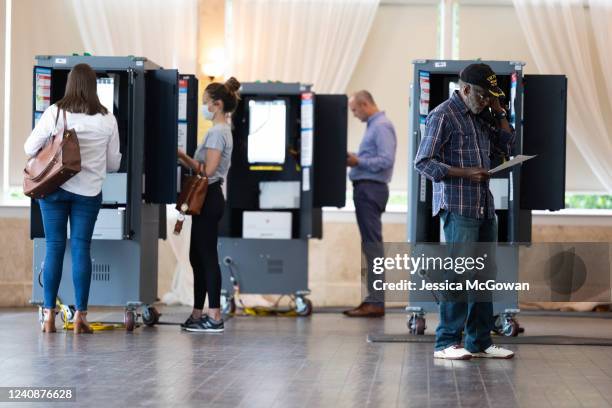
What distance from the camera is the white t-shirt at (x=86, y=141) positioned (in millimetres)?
6543

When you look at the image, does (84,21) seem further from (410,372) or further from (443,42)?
→ (410,372)

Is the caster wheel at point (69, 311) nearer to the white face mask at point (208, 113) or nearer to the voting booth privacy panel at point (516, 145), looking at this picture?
the white face mask at point (208, 113)

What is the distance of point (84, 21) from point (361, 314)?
3.62 m

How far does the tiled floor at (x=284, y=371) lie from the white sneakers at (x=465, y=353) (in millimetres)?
51

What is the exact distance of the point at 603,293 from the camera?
7.70m

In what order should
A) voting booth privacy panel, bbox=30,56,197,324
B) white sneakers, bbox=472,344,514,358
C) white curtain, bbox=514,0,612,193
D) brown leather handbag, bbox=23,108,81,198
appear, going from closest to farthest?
1. white sneakers, bbox=472,344,514,358
2. brown leather handbag, bbox=23,108,81,198
3. voting booth privacy panel, bbox=30,56,197,324
4. white curtain, bbox=514,0,612,193

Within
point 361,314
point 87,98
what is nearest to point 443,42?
point 361,314

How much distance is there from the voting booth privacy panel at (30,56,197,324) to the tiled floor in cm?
37

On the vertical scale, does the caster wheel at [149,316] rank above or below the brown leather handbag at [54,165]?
below

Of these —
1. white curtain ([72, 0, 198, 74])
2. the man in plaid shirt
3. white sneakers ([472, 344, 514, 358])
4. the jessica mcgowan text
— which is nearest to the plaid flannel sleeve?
the man in plaid shirt

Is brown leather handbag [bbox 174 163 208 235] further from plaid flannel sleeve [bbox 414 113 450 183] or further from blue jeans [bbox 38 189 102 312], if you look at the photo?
plaid flannel sleeve [bbox 414 113 450 183]

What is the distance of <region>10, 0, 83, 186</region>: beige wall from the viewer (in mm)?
9805

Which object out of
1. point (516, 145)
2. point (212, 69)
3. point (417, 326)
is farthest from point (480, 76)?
point (212, 69)

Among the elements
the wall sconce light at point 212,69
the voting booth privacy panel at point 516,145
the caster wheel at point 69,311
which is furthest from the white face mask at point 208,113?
the wall sconce light at point 212,69
